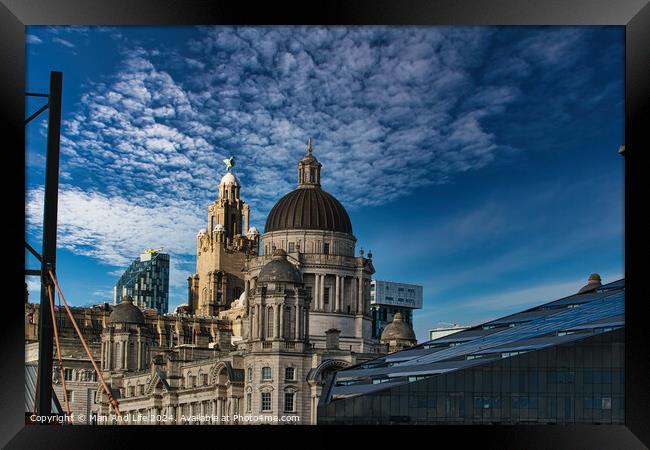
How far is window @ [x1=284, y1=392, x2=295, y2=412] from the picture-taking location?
61.4 metres

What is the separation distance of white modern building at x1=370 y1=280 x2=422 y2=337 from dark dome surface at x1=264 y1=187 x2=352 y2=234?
3192cm

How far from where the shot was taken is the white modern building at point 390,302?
114438 millimetres

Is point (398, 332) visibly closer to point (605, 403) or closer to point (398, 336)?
point (398, 336)

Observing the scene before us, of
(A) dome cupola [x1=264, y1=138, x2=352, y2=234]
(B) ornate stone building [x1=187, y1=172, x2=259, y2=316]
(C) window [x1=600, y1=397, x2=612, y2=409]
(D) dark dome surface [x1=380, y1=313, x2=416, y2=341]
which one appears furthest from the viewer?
(B) ornate stone building [x1=187, y1=172, x2=259, y2=316]

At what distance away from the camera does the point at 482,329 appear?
153 ft

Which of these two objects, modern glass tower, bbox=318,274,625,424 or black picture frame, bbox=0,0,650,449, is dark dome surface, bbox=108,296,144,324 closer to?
modern glass tower, bbox=318,274,625,424

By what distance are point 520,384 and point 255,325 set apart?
100 ft

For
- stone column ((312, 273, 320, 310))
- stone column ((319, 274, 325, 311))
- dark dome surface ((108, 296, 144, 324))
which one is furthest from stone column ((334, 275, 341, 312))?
dark dome surface ((108, 296, 144, 324))

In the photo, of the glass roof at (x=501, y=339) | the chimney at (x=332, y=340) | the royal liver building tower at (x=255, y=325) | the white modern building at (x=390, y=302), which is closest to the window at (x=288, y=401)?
the royal liver building tower at (x=255, y=325)

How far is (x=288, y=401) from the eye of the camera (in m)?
61.7
